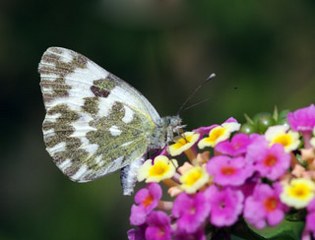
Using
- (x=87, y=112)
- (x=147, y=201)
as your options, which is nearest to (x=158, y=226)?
(x=147, y=201)

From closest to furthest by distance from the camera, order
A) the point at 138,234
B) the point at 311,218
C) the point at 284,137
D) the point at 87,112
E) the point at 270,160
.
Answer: the point at 311,218 → the point at 270,160 → the point at 284,137 → the point at 138,234 → the point at 87,112

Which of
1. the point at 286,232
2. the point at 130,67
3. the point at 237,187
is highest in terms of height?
the point at 130,67

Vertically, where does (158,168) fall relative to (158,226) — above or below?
above

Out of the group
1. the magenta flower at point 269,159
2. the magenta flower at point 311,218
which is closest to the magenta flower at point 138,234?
the magenta flower at point 269,159

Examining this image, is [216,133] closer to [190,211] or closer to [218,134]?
[218,134]

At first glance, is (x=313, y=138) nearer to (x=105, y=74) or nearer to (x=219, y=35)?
(x=105, y=74)

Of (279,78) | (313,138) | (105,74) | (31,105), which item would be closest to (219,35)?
(279,78)

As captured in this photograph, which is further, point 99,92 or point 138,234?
point 99,92

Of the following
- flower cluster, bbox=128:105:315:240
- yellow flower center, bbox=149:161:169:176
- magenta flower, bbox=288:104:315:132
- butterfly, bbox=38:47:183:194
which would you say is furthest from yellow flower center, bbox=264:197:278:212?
butterfly, bbox=38:47:183:194
